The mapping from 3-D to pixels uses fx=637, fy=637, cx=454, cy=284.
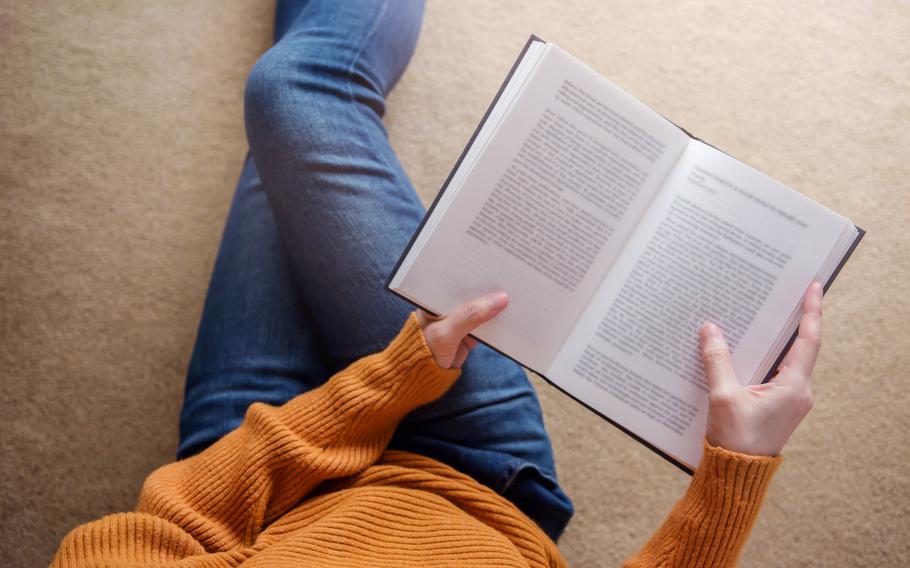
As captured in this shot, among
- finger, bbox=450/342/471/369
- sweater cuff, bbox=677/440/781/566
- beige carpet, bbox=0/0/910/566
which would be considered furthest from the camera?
beige carpet, bbox=0/0/910/566

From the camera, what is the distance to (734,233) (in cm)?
60

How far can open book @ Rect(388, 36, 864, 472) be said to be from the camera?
591 millimetres

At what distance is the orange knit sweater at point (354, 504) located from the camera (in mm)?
562

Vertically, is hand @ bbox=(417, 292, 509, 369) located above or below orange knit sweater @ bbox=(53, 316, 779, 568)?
above

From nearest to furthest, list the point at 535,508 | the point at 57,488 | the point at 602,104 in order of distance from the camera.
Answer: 1. the point at 602,104
2. the point at 535,508
3. the point at 57,488

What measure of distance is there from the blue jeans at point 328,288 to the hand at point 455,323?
0.07m

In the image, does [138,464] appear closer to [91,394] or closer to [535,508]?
[91,394]

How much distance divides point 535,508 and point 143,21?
0.94 m

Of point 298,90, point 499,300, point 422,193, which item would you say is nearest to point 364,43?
point 298,90

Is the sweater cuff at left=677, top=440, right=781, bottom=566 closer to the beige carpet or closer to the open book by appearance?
the open book

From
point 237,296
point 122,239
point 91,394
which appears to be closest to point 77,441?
point 91,394

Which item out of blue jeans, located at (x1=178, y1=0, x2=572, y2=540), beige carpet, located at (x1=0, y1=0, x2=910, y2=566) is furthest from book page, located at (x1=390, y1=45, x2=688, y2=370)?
beige carpet, located at (x1=0, y1=0, x2=910, y2=566)

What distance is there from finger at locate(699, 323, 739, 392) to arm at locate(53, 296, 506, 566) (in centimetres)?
19

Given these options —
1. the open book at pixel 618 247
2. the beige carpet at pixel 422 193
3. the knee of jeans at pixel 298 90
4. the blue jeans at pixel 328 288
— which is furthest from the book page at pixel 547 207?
the beige carpet at pixel 422 193
